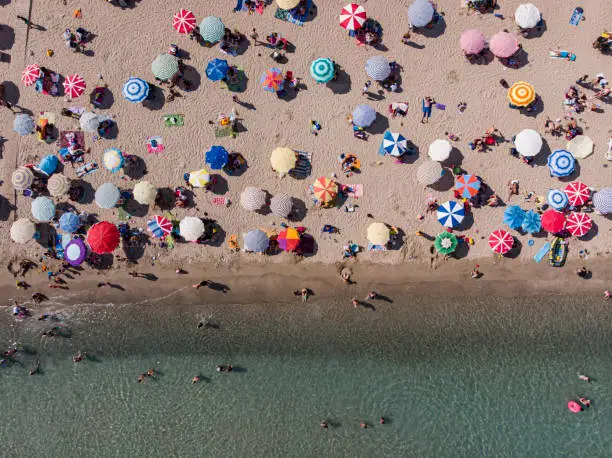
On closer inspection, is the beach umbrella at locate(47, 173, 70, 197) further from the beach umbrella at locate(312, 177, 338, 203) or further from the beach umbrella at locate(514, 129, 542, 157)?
the beach umbrella at locate(514, 129, 542, 157)

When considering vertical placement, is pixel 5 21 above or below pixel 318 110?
above

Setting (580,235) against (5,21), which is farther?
(5,21)

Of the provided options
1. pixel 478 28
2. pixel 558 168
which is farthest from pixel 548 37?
pixel 558 168

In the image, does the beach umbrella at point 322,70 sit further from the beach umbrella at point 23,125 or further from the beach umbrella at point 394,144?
the beach umbrella at point 23,125

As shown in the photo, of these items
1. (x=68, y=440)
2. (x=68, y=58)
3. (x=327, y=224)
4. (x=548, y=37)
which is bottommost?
(x=68, y=440)

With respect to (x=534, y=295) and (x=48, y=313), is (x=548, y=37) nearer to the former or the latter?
(x=534, y=295)

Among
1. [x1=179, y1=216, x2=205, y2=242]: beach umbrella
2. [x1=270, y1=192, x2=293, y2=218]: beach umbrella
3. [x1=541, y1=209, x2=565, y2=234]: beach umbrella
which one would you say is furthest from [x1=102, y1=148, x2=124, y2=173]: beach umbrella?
[x1=541, y1=209, x2=565, y2=234]: beach umbrella

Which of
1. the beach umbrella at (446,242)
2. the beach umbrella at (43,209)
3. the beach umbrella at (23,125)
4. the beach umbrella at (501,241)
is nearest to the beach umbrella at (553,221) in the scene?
the beach umbrella at (501,241)
